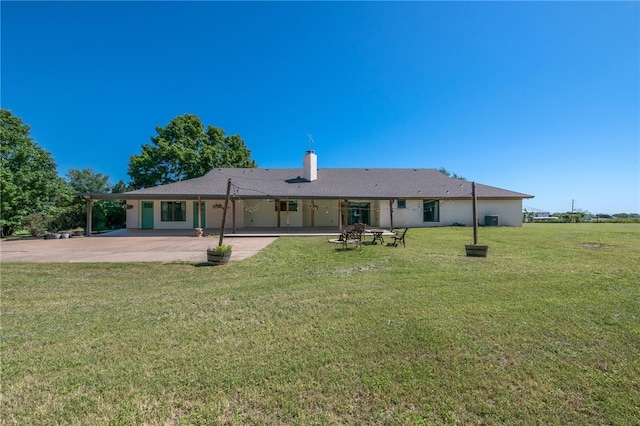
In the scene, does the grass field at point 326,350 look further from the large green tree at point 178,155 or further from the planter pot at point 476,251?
the large green tree at point 178,155

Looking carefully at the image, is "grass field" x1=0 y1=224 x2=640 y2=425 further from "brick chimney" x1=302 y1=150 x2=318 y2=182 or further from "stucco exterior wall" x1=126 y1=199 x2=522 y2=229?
"brick chimney" x1=302 y1=150 x2=318 y2=182

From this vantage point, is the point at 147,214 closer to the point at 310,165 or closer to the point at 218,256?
the point at 310,165

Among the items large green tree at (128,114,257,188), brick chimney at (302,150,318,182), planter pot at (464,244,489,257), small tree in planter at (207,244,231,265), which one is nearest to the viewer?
small tree in planter at (207,244,231,265)

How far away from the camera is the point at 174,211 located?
60.8 feet

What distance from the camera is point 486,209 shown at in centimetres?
1969

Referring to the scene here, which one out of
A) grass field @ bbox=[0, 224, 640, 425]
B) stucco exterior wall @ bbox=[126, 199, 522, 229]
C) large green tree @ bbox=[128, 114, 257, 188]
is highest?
large green tree @ bbox=[128, 114, 257, 188]

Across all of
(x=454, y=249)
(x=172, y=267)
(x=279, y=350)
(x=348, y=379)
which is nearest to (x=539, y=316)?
(x=348, y=379)

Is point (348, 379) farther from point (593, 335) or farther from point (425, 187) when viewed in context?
point (425, 187)

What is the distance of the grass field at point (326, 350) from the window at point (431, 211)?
45.3ft

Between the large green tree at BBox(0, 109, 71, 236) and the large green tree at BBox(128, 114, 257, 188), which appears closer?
the large green tree at BBox(0, 109, 71, 236)

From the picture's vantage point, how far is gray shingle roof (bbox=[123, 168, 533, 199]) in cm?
1705

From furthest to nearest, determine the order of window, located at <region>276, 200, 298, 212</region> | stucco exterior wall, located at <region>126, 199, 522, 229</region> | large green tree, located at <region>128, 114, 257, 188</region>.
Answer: large green tree, located at <region>128, 114, 257, 188</region> → window, located at <region>276, 200, 298, 212</region> → stucco exterior wall, located at <region>126, 199, 522, 229</region>

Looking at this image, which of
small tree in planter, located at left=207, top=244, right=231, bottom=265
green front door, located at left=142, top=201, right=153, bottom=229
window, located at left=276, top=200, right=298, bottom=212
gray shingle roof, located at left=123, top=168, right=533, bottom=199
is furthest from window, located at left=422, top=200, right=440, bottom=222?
green front door, located at left=142, top=201, right=153, bottom=229

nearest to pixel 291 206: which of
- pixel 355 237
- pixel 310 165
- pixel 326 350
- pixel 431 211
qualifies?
→ pixel 310 165
